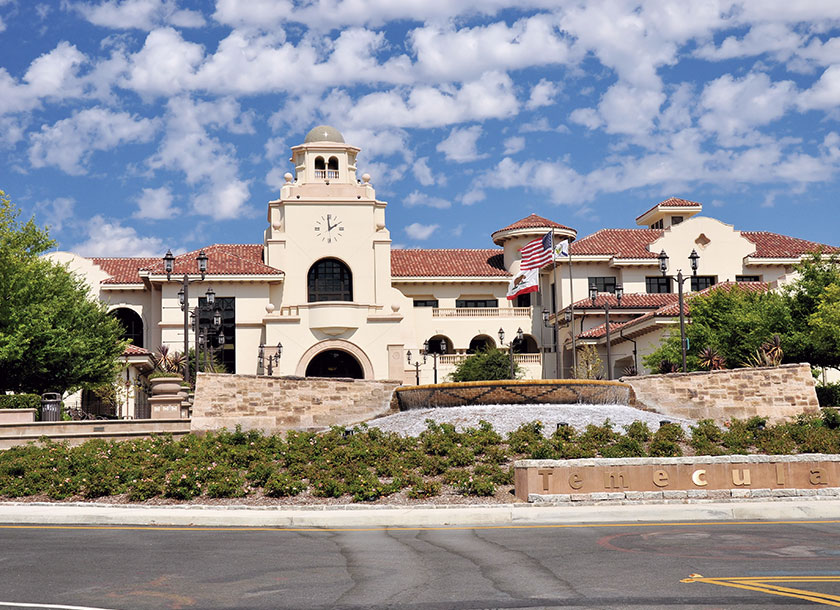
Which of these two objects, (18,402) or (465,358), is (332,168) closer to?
(465,358)

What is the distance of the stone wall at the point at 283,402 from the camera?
3062 cm

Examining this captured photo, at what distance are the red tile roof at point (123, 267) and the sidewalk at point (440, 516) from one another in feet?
147

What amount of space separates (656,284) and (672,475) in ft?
151

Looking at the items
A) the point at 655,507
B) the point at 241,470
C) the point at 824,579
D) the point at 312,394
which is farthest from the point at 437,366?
the point at 824,579

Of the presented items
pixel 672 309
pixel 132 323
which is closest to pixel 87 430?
pixel 672 309

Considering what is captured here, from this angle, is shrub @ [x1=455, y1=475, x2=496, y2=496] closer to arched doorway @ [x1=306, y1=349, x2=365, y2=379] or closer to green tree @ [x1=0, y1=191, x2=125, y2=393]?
green tree @ [x1=0, y1=191, x2=125, y2=393]

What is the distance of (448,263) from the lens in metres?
67.2

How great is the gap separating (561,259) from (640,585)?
171 feet

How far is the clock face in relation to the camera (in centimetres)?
6047

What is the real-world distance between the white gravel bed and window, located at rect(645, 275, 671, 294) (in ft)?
116

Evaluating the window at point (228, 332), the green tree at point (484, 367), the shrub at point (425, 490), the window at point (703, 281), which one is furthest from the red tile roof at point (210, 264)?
the shrub at point (425, 490)

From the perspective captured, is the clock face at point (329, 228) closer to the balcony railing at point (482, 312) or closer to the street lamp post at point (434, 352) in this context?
the balcony railing at point (482, 312)

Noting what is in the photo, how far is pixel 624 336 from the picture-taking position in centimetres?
5397

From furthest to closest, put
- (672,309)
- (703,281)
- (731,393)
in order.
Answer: (703,281)
(672,309)
(731,393)
